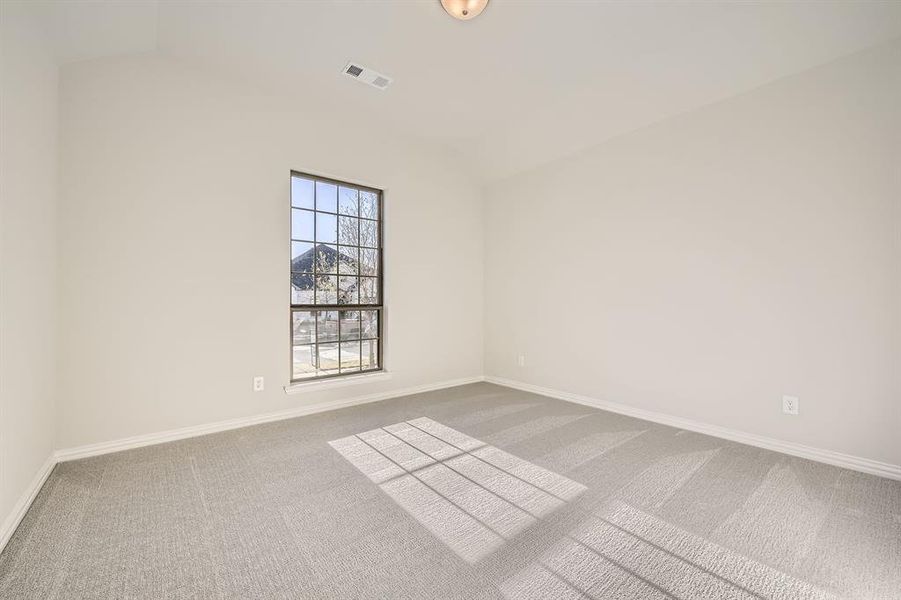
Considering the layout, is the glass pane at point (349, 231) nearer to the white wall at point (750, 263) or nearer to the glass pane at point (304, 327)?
Result: the glass pane at point (304, 327)

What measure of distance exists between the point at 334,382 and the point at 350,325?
2.00 feet

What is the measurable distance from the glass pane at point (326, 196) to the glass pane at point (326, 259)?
0.39 m

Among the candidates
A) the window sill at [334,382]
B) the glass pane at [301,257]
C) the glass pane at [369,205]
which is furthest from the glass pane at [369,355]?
the glass pane at [369,205]

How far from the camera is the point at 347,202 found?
3975mm

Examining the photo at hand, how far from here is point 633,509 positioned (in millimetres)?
1982

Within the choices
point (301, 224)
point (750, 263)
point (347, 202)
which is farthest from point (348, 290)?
point (750, 263)

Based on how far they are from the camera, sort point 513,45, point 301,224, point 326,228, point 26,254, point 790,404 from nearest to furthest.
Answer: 1. point 26,254
2. point 790,404
3. point 513,45
4. point 301,224
5. point 326,228

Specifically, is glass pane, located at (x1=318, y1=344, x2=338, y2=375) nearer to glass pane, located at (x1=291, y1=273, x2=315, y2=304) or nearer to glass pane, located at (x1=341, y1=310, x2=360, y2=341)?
glass pane, located at (x1=341, y1=310, x2=360, y2=341)

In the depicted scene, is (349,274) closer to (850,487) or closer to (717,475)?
(717,475)

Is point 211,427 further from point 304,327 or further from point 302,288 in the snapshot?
point 302,288

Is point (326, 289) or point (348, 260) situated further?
point (348, 260)

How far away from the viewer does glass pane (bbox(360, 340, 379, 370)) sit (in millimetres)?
4113

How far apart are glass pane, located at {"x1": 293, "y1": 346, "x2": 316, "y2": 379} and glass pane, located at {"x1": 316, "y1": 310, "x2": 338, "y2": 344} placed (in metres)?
0.15

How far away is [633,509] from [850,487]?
137 centimetres
